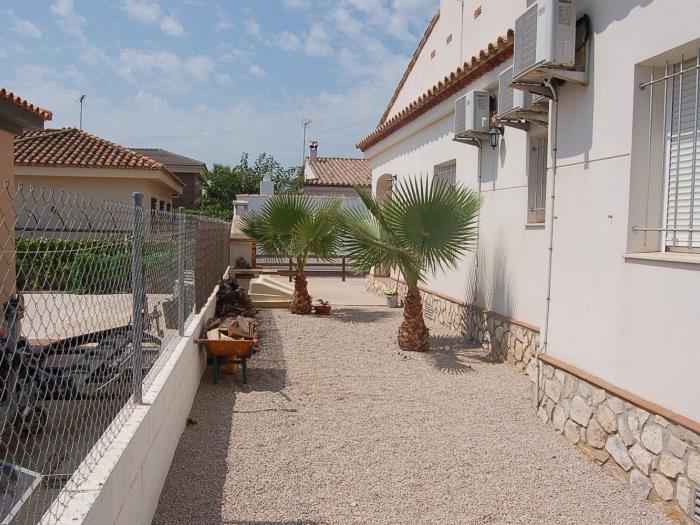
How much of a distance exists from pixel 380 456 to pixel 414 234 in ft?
13.6

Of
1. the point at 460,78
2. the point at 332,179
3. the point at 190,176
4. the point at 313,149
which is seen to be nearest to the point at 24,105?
the point at 460,78

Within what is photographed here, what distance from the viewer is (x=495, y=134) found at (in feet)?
30.0

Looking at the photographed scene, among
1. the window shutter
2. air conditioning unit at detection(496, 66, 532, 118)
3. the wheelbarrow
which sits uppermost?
air conditioning unit at detection(496, 66, 532, 118)

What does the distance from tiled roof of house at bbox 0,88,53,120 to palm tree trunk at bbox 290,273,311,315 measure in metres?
5.28

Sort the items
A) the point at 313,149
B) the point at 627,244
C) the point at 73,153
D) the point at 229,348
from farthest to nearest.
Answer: the point at 313,149 → the point at 73,153 → the point at 229,348 → the point at 627,244

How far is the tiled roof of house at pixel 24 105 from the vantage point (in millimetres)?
9168

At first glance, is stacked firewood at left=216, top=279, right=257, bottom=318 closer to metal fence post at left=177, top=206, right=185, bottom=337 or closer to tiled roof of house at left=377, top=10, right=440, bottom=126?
metal fence post at left=177, top=206, right=185, bottom=337

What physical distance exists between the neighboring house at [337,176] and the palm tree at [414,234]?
53.1 feet

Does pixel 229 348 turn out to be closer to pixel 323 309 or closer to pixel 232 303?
pixel 232 303

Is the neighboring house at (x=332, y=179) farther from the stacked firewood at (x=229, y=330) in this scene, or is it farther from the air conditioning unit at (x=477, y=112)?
the stacked firewood at (x=229, y=330)

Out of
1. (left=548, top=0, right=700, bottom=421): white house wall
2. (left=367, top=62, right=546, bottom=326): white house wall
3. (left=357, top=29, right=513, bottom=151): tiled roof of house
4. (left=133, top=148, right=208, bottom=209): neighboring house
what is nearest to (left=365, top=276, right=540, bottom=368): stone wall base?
(left=367, top=62, right=546, bottom=326): white house wall

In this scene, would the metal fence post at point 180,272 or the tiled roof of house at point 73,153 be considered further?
the tiled roof of house at point 73,153

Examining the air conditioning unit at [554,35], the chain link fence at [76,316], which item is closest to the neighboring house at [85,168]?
the chain link fence at [76,316]

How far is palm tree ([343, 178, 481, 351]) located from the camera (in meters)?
8.55
